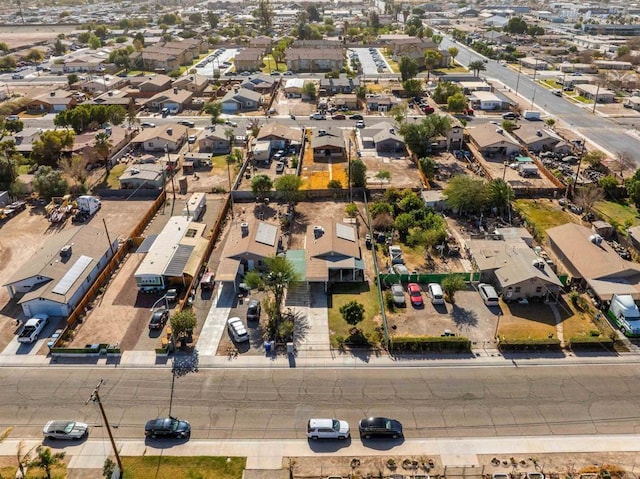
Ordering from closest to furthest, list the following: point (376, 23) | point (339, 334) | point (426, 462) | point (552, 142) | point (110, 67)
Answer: point (426, 462) < point (339, 334) < point (552, 142) < point (110, 67) < point (376, 23)

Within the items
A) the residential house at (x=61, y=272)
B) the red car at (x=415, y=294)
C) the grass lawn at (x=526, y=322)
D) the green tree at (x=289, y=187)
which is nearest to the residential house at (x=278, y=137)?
the green tree at (x=289, y=187)

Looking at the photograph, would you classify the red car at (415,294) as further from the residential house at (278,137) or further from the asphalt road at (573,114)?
the asphalt road at (573,114)

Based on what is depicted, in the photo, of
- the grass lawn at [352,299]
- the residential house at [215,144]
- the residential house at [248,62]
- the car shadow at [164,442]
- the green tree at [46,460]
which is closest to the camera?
the green tree at [46,460]

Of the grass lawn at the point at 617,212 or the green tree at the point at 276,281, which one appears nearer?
the green tree at the point at 276,281

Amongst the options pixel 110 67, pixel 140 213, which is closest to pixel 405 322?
pixel 140 213

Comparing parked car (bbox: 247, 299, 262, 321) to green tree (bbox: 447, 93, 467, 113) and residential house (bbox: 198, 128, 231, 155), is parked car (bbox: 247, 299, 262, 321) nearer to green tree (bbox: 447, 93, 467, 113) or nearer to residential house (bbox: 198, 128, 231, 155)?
residential house (bbox: 198, 128, 231, 155)

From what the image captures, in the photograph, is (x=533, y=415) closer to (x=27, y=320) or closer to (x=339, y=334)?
(x=339, y=334)

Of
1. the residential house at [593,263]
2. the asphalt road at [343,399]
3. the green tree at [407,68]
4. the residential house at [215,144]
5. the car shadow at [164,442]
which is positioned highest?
the green tree at [407,68]
